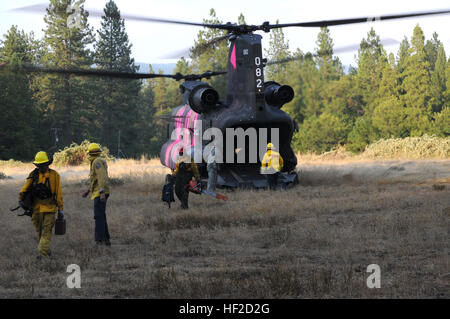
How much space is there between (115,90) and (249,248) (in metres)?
56.0

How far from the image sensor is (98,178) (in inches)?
405

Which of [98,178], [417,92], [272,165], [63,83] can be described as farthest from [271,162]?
[63,83]

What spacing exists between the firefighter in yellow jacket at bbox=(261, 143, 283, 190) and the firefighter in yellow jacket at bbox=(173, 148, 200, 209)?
3.68 metres

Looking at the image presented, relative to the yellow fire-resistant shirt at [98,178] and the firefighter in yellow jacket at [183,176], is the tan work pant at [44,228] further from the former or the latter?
the firefighter in yellow jacket at [183,176]

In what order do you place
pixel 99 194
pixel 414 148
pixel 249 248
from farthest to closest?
pixel 414 148
pixel 99 194
pixel 249 248

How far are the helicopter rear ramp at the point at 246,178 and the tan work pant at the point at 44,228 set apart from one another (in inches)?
385

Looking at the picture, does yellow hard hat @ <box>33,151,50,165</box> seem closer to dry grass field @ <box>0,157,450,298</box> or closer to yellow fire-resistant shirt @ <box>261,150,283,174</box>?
dry grass field @ <box>0,157,450,298</box>

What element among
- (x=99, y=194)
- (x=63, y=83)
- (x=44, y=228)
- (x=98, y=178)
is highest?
(x=63, y=83)

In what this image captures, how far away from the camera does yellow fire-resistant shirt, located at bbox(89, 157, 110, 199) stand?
1029 cm

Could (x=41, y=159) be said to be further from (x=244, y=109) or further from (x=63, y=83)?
(x=63, y=83)

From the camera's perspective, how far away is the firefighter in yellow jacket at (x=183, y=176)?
15.1 m

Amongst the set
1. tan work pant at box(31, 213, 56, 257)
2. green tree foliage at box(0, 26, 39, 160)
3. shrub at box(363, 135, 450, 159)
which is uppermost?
green tree foliage at box(0, 26, 39, 160)

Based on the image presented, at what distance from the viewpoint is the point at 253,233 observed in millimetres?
11148

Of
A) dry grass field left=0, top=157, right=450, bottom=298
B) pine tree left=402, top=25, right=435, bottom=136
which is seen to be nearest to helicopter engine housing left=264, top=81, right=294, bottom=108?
dry grass field left=0, top=157, right=450, bottom=298
